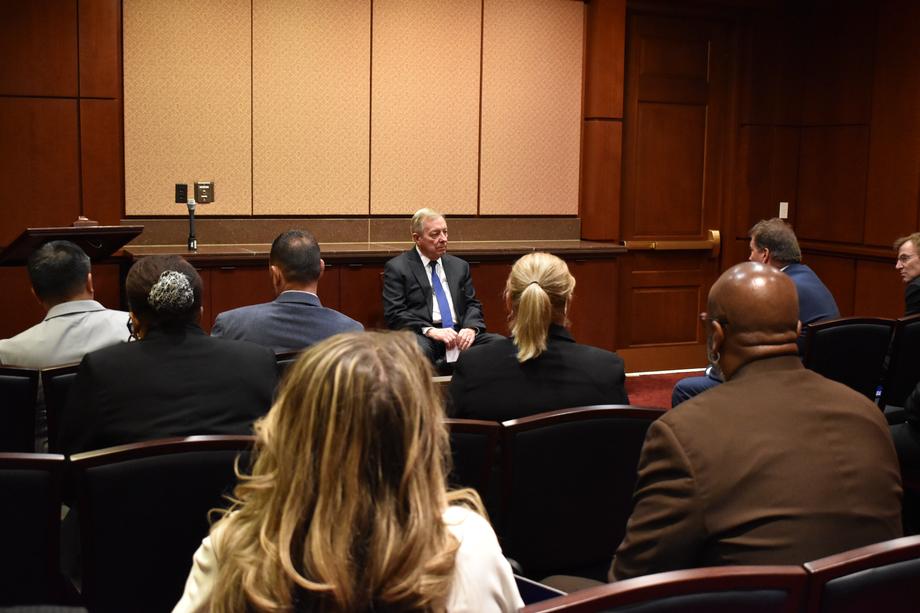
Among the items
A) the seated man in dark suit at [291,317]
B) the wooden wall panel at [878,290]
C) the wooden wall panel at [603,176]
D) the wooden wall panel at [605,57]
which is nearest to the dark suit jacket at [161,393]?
the seated man in dark suit at [291,317]

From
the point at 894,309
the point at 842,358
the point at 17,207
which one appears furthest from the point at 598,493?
the point at 894,309

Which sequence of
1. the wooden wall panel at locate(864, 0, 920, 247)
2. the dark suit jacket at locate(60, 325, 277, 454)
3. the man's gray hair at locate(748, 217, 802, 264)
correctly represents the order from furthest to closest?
the wooden wall panel at locate(864, 0, 920, 247) < the man's gray hair at locate(748, 217, 802, 264) < the dark suit jacket at locate(60, 325, 277, 454)

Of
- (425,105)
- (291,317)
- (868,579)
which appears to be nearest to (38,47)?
(425,105)

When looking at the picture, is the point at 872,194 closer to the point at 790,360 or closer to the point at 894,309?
the point at 894,309

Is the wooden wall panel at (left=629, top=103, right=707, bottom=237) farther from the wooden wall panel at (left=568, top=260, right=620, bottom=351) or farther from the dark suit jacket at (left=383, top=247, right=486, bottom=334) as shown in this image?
the dark suit jacket at (left=383, top=247, right=486, bottom=334)

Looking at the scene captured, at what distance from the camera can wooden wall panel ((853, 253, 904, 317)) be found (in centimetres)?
731

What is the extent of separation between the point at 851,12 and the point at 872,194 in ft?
4.77

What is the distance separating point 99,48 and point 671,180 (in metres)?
4.27

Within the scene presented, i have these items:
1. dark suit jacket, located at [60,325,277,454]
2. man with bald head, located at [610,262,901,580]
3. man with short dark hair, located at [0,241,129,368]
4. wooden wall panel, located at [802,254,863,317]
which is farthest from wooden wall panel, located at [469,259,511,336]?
man with bald head, located at [610,262,901,580]

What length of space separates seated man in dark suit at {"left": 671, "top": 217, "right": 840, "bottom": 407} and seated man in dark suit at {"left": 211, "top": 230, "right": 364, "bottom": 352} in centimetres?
159

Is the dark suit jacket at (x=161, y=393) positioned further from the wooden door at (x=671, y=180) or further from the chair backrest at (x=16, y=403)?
the wooden door at (x=671, y=180)

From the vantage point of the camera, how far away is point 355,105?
22.5 feet

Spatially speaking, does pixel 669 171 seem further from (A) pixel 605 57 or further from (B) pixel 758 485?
(B) pixel 758 485

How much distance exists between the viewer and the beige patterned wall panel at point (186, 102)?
6211 millimetres
